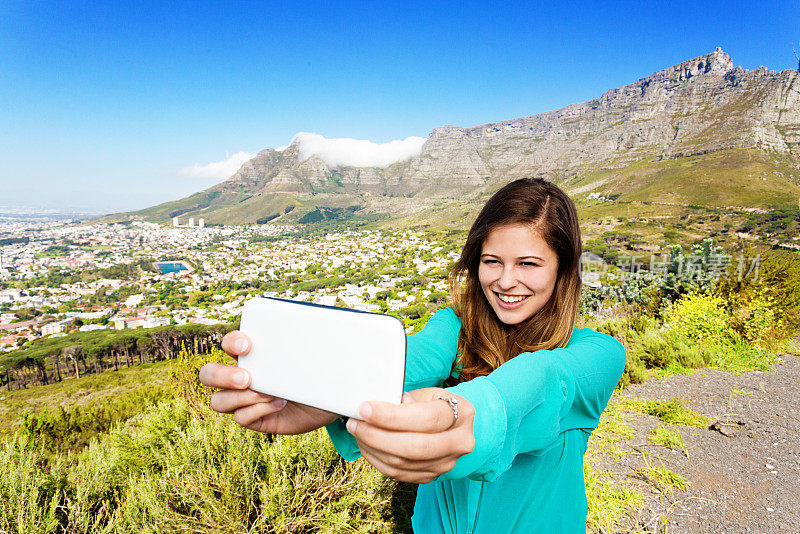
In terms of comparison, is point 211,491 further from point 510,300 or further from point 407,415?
point 407,415

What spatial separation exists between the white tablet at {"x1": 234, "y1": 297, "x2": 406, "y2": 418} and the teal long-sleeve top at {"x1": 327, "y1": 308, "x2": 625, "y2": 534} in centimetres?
20

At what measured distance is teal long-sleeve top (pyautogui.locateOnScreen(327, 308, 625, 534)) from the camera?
69 centimetres

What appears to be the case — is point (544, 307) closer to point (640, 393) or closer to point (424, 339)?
point (424, 339)

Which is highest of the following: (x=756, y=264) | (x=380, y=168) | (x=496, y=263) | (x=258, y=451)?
(x=380, y=168)

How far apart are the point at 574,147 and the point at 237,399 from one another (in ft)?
427

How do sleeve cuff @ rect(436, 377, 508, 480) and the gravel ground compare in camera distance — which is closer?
sleeve cuff @ rect(436, 377, 508, 480)

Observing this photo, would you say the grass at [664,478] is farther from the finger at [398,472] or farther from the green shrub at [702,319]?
the green shrub at [702,319]

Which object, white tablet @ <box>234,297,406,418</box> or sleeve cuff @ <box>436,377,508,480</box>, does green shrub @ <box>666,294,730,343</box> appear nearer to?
sleeve cuff @ <box>436,377,508,480</box>

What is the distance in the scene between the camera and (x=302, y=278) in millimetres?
49656

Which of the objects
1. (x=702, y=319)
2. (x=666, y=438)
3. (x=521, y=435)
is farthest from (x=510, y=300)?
(x=702, y=319)

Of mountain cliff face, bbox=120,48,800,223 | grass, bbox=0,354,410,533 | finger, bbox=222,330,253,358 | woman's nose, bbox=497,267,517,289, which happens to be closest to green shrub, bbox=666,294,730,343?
grass, bbox=0,354,410,533

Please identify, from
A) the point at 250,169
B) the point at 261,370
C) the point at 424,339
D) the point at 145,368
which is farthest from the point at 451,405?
the point at 250,169

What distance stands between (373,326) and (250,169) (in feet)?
714

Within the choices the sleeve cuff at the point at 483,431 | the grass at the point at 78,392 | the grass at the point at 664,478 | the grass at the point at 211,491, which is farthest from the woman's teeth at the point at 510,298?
the grass at the point at 78,392
